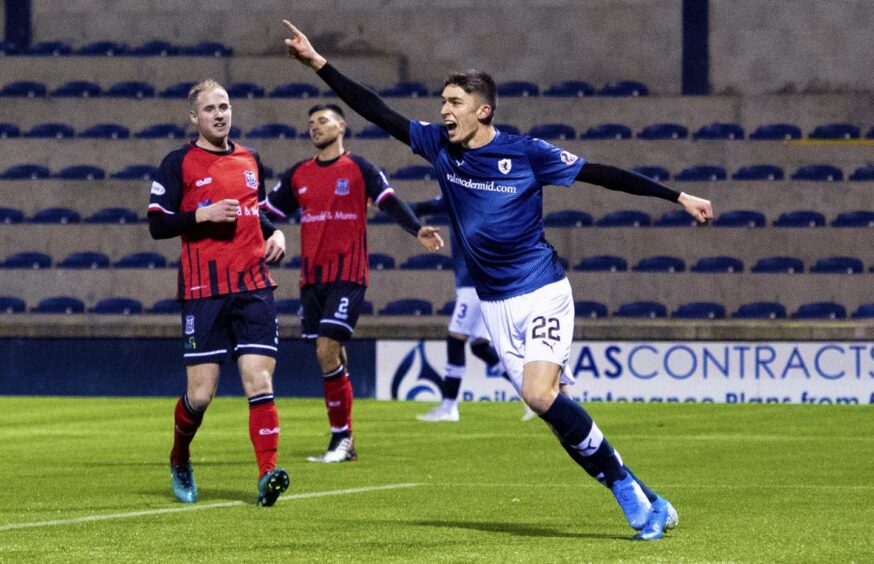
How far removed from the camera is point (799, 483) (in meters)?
9.59

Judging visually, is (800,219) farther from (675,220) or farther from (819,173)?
(675,220)

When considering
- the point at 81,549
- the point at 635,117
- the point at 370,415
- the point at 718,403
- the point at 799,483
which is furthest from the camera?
the point at 635,117

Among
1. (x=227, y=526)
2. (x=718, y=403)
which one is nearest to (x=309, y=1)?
(x=718, y=403)

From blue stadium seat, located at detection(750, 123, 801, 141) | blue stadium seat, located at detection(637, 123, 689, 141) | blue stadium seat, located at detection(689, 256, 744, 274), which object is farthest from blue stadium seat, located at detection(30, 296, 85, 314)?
blue stadium seat, located at detection(750, 123, 801, 141)

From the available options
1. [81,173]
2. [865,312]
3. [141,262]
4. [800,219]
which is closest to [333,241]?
[865,312]

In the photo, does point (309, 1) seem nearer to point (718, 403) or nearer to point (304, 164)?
point (718, 403)

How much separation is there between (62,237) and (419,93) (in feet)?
22.1

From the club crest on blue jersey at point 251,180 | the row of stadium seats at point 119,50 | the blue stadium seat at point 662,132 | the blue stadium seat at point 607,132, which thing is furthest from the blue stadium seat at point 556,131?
the club crest on blue jersey at point 251,180

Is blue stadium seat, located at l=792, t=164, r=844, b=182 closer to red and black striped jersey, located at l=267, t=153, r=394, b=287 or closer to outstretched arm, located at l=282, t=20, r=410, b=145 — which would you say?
red and black striped jersey, located at l=267, t=153, r=394, b=287

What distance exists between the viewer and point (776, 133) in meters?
27.1

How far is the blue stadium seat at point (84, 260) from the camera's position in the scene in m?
25.3

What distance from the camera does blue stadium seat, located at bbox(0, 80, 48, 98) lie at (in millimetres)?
28391

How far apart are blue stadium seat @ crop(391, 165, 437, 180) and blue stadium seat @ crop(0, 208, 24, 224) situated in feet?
19.9

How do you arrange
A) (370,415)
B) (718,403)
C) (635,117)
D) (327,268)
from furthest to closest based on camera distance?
(635,117), (718,403), (370,415), (327,268)
